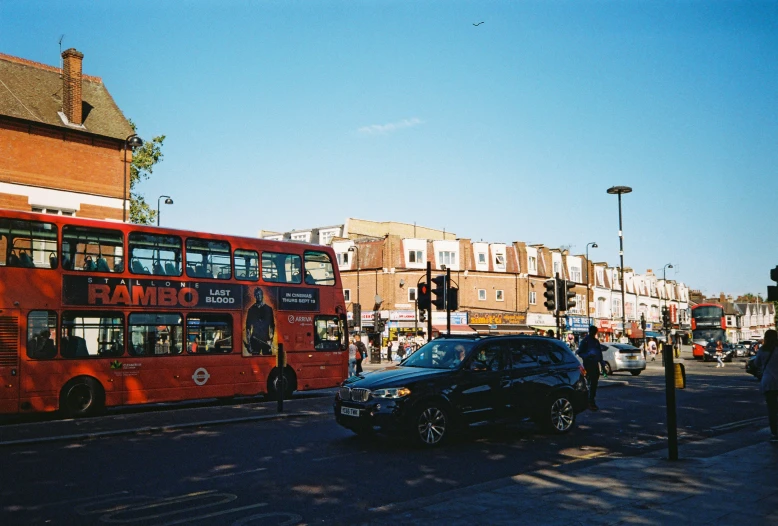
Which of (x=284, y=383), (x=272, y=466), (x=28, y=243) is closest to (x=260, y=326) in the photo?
(x=284, y=383)

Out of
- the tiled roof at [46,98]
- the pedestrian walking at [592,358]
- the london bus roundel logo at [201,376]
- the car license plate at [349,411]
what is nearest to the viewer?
the car license plate at [349,411]

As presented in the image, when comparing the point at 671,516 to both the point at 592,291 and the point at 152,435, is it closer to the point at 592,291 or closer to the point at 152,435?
the point at 152,435

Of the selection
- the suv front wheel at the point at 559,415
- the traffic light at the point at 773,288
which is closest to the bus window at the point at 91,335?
the suv front wheel at the point at 559,415

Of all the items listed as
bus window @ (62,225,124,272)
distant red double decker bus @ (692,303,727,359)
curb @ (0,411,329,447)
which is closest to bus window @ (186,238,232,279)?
bus window @ (62,225,124,272)

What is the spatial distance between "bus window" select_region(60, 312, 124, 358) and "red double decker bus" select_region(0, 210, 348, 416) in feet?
0.07

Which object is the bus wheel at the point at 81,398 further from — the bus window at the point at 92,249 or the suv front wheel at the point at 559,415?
the suv front wheel at the point at 559,415

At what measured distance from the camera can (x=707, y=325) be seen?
56.9 metres

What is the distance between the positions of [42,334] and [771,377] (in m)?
14.2

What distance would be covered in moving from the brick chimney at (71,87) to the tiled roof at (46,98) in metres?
0.44

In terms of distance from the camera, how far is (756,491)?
730 cm

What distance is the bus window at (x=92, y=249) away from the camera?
15.6m

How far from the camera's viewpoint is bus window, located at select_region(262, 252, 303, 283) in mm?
19281

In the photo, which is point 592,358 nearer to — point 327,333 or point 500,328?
point 327,333

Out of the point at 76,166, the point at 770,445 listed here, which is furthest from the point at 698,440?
the point at 76,166
